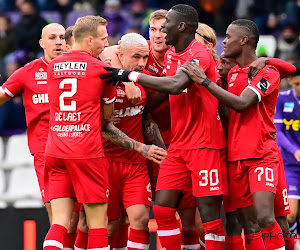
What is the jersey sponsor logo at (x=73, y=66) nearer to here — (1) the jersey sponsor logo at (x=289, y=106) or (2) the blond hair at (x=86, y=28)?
(2) the blond hair at (x=86, y=28)

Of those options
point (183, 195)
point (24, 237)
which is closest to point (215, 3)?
point (24, 237)

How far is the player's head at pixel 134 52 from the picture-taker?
773 cm

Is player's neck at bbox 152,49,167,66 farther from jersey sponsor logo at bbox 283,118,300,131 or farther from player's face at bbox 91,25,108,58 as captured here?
jersey sponsor logo at bbox 283,118,300,131

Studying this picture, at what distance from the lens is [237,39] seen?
7375 millimetres

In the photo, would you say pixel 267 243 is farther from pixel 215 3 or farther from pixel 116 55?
pixel 215 3

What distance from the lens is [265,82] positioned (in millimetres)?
7148

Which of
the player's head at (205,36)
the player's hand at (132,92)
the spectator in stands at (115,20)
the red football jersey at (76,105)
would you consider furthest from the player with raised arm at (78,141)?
the spectator in stands at (115,20)

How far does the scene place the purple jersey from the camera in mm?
10219

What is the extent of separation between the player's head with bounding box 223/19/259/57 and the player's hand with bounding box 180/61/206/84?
1.78ft

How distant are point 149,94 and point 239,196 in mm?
1597

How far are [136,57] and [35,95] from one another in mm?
1280

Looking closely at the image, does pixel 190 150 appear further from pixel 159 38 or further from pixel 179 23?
pixel 159 38

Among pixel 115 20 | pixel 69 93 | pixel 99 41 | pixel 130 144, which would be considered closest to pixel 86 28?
pixel 99 41

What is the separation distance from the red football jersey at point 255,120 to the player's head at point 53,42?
2160 millimetres
